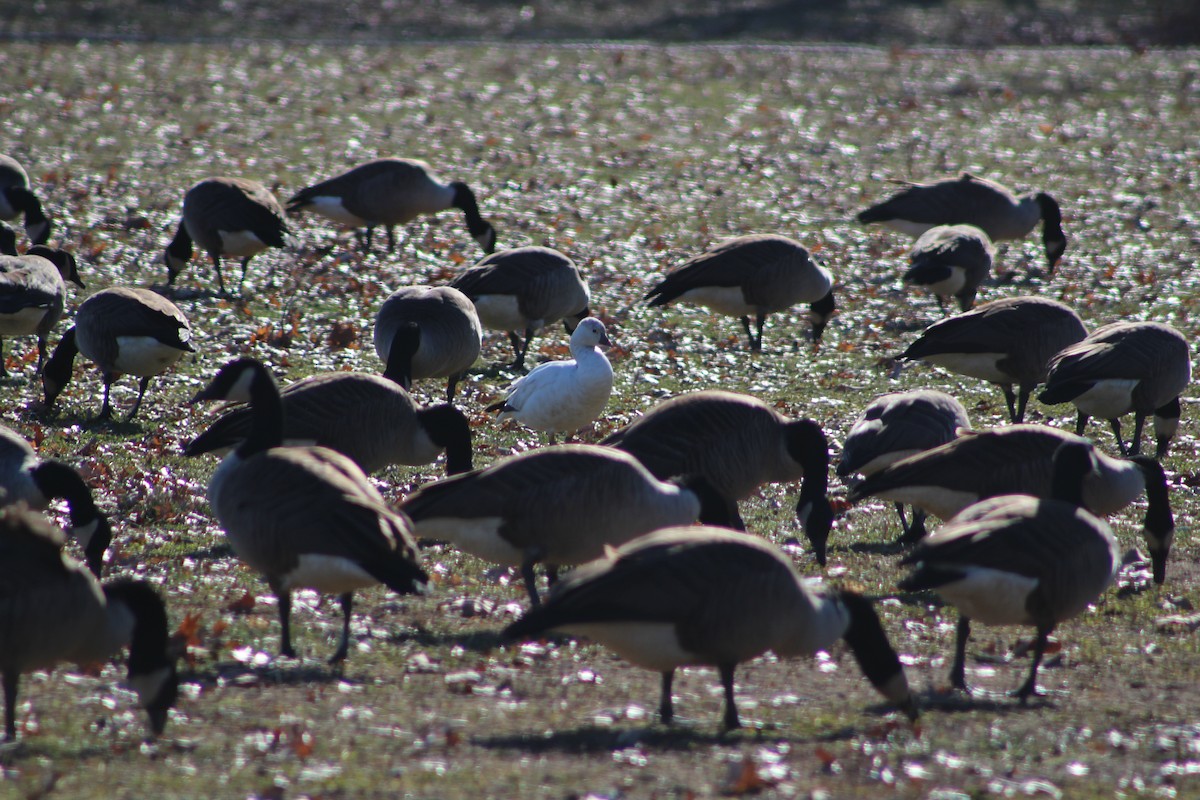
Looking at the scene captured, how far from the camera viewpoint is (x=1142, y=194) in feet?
82.9

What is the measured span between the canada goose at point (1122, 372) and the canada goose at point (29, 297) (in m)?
9.59

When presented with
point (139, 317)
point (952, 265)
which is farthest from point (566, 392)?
point (952, 265)

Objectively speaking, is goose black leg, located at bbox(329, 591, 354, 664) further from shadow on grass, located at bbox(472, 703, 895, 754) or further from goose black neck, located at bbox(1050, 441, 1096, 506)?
goose black neck, located at bbox(1050, 441, 1096, 506)

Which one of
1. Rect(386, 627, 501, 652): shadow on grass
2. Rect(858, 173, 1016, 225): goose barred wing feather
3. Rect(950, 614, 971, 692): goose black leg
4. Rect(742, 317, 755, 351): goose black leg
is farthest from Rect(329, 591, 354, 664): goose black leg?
Rect(858, 173, 1016, 225): goose barred wing feather

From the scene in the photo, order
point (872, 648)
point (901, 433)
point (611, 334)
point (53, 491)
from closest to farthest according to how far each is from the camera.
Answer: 1. point (872, 648)
2. point (53, 491)
3. point (901, 433)
4. point (611, 334)

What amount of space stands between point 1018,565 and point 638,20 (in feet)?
132

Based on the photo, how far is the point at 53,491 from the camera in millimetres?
8320

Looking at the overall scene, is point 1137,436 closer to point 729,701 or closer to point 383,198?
point 729,701

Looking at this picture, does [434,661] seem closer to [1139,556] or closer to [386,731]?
[386,731]

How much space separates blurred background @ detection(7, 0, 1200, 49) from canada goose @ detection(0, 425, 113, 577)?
1288 inches

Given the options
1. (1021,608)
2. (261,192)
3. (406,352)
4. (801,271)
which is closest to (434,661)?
(1021,608)

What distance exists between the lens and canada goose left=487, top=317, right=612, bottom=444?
453 inches

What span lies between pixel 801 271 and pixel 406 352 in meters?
6.45

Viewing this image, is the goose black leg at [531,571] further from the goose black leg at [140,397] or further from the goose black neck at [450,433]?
the goose black leg at [140,397]
